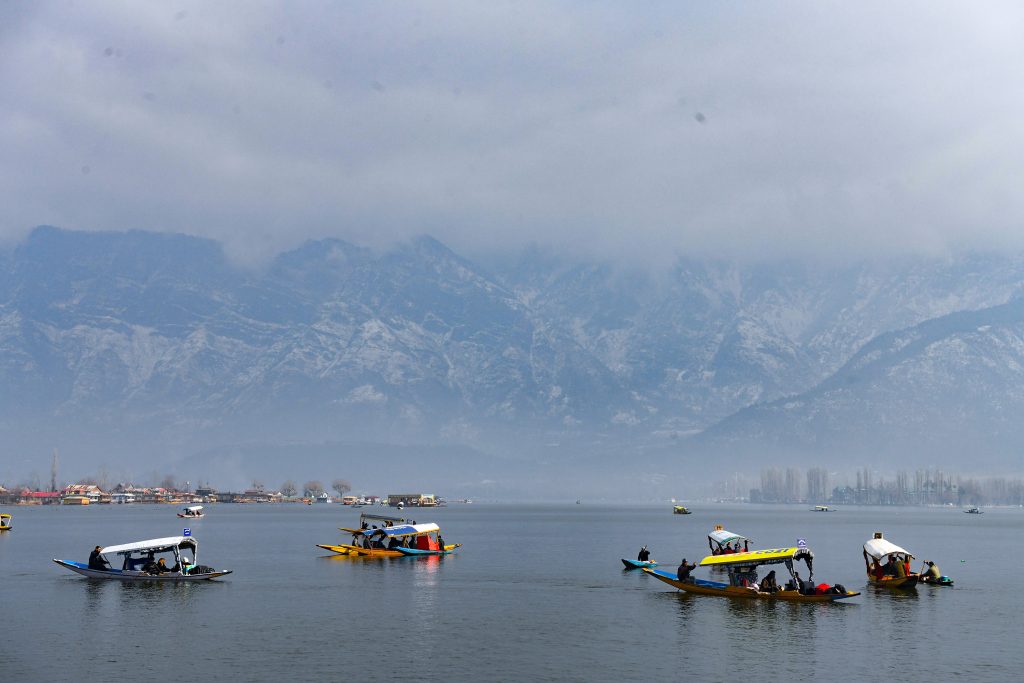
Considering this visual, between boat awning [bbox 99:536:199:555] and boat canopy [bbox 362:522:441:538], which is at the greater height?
boat awning [bbox 99:536:199:555]

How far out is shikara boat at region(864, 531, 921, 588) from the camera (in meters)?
106

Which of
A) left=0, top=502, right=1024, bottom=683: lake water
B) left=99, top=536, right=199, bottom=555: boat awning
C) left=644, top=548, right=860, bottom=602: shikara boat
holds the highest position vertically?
left=99, top=536, right=199, bottom=555: boat awning

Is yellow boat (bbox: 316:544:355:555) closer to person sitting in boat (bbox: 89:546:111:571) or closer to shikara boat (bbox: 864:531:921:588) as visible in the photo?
person sitting in boat (bbox: 89:546:111:571)

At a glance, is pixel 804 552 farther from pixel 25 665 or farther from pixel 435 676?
pixel 25 665

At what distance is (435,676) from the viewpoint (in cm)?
6538

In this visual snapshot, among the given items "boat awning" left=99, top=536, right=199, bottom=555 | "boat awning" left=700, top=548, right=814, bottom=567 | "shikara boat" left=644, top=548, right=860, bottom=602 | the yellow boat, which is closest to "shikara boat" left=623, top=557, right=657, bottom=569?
"shikara boat" left=644, top=548, right=860, bottom=602

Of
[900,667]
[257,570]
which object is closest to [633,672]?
[900,667]

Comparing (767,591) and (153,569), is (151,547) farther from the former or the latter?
(767,591)

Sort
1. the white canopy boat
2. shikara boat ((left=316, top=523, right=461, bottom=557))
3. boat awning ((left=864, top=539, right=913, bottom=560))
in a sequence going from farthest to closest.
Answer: shikara boat ((left=316, top=523, right=461, bottom=557)), boat awning ((left=864, top=539, right=913, bottom=560)), the white canopy boat

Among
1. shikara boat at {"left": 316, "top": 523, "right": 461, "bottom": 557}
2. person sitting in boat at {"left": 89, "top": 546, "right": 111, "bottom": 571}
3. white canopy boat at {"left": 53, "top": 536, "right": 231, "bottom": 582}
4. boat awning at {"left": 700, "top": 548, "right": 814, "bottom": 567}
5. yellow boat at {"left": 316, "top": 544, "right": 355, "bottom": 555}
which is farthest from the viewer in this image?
yellow boat at {"left": 316, "top": 544, "right": 355, "bottom": 555}

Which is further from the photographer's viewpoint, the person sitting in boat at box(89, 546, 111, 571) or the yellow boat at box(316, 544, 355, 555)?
the yellow boat at box(316, 544, 355, 555)

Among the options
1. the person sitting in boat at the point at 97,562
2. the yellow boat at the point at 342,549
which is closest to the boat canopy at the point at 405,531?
the yellow boat at the point at 342,549

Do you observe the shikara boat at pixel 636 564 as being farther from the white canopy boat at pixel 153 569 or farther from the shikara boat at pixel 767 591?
the white canopy boat at pixel 153 569

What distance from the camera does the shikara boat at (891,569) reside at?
347 ft
